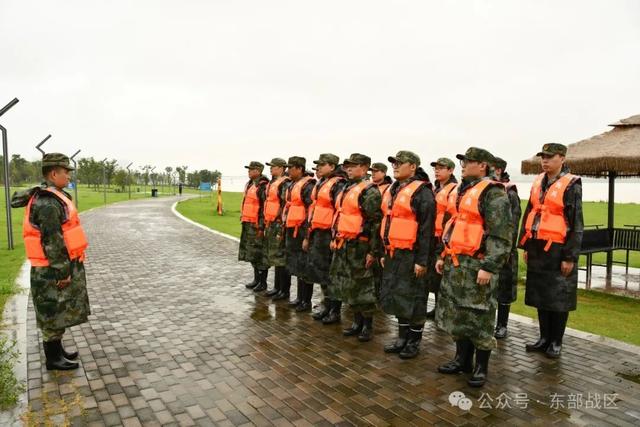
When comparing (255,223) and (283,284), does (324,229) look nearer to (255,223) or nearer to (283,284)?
(283,284)

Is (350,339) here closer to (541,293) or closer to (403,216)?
(403,216)

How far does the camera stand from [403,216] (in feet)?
16.4

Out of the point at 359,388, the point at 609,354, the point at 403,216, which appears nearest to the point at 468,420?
the point at 359,388

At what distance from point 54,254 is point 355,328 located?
3.42 metres

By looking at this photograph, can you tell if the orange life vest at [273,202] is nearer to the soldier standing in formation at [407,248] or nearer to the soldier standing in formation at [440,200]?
the soldier standing in formation at [440,200]

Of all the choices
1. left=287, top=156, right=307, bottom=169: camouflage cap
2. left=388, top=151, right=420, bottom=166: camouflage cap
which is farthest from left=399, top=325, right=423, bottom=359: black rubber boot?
left=287, top=156, right=307, bottom=169: camouflage cap

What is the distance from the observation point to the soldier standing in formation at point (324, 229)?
20.6ft

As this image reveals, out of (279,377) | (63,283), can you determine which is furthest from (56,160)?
(279,377)

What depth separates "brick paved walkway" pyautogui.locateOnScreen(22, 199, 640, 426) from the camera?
12.5 ft

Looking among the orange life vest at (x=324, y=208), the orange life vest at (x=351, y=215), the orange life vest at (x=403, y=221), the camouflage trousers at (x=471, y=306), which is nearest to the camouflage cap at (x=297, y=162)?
the orange life vest at (x=324, y=208)

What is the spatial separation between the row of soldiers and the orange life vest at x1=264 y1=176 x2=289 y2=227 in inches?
16.8

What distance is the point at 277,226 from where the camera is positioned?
7367 mm

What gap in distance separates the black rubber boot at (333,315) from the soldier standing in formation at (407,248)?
1.18m

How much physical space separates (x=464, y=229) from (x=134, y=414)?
3.27 meters
